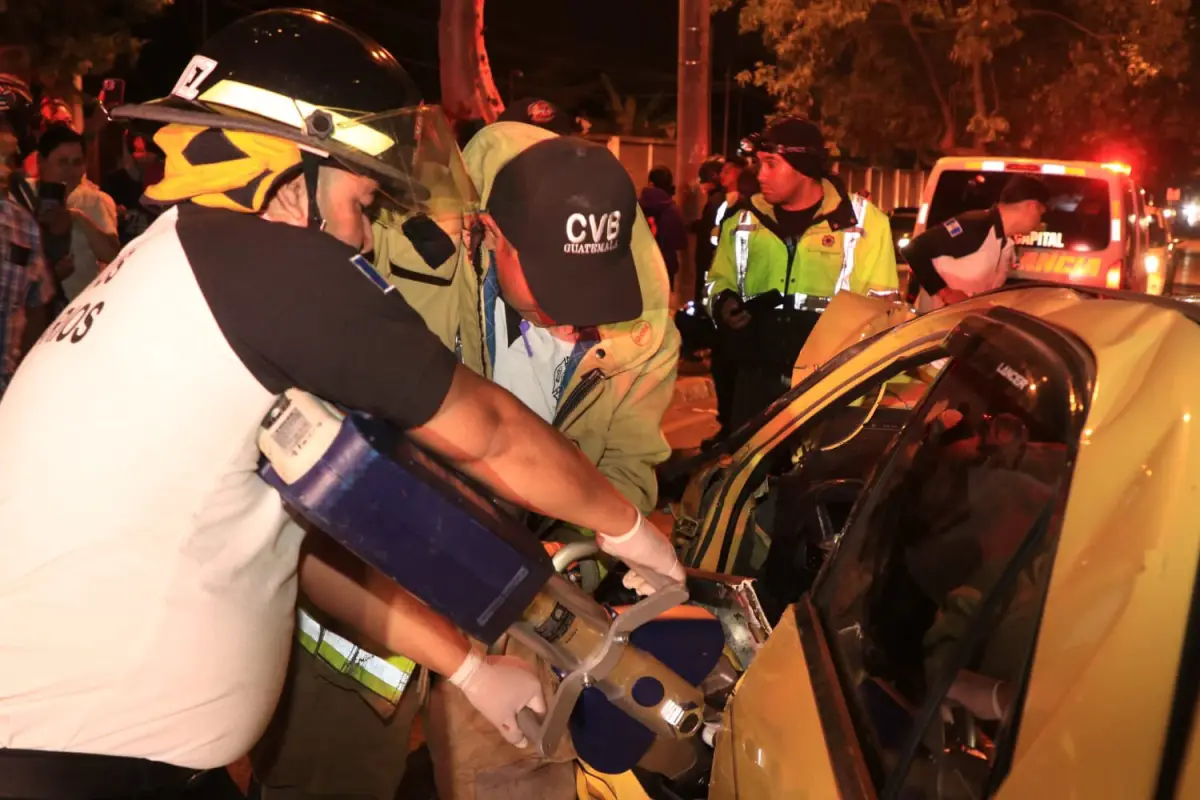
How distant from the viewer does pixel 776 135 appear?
16.7 feet

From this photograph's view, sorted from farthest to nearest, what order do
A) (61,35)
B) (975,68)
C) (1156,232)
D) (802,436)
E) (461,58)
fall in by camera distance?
1. (975,68)
2. (1156,232)
3. (61,35)
4. (461,58)
5. (802,436)

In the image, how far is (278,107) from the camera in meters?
1.84

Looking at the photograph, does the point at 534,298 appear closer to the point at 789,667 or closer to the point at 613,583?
the point at 613,583

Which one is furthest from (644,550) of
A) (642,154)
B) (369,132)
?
(642,154)

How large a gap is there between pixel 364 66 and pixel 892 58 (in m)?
22.7

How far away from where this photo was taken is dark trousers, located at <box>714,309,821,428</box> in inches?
209

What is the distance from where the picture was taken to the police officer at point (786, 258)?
16.6 feet

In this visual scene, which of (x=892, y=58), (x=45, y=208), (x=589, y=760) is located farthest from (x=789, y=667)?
(x=892, y=58)

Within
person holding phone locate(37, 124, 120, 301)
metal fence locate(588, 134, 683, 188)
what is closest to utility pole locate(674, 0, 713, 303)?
metal fence locate(588, 134, 683, 188)

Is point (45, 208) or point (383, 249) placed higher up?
point (383, 249)

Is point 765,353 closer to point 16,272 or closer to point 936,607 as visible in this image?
point 16,272

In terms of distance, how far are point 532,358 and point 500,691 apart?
2.75 feet

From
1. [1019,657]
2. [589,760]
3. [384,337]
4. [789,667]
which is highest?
[384,337]

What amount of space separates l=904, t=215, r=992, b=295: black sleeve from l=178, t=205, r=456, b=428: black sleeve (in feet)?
8.16
